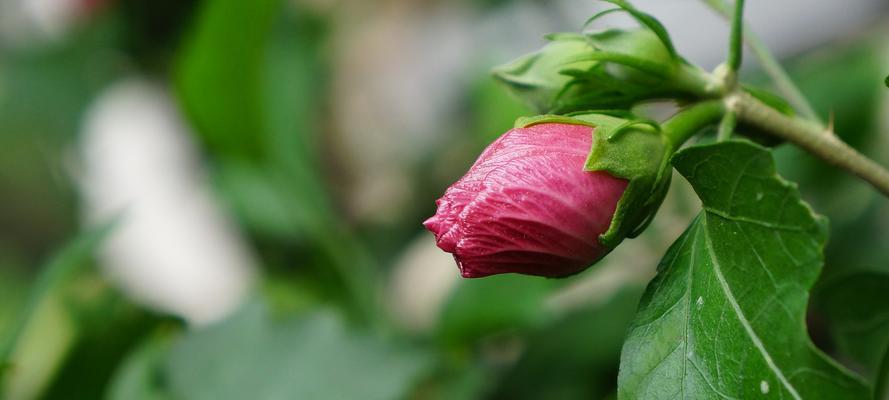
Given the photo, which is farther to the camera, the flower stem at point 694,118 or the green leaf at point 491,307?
the green leaf at point 491,307

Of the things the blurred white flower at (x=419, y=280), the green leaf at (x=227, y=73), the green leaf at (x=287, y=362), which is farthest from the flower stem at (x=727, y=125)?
the blurred white flower at (x=419, y=280)

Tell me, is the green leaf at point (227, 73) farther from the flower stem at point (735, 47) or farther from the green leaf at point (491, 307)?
the flower stem at point (735, 47)

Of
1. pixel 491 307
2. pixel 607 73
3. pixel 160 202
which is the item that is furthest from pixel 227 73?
pixel 160 202

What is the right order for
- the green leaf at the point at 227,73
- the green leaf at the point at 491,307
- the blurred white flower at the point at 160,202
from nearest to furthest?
the green leaf at the point at 491,307, the green leaf at the point at 227,73, the blurred white flower at the point at 160,202

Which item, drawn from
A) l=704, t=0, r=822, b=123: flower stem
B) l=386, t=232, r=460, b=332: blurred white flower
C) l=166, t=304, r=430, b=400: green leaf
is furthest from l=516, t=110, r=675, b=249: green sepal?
l=386, t=232, r=460, b=332: blurred white flower

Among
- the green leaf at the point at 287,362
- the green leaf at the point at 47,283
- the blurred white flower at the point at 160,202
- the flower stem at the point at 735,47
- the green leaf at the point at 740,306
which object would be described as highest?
the flower stem at the point at 735,47

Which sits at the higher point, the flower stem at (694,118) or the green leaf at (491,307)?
the flower stem at (694,118)

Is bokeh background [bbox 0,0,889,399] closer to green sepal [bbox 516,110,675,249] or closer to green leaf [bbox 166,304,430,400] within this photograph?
green leaf [bbox 166,304,430,400]

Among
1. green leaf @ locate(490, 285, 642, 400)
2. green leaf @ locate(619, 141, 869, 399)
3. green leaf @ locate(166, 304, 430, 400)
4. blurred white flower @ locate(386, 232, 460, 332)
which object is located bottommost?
blurred white flower @ locate(386, 232, 460, 332)
